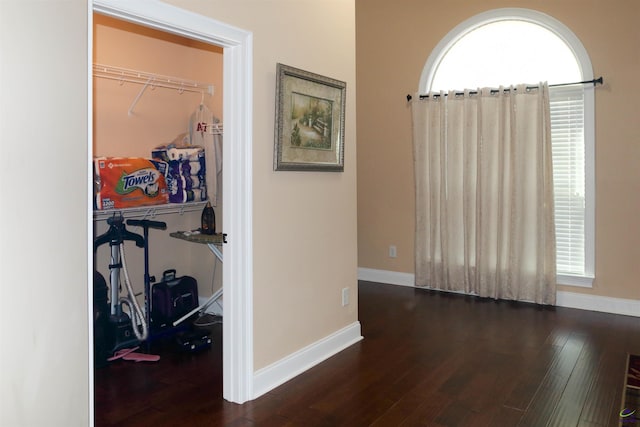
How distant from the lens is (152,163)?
381 centimetres

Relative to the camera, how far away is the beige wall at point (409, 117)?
14.8 ft

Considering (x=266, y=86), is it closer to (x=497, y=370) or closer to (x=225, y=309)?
(x=225, y=309)

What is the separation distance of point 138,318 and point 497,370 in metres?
2.38

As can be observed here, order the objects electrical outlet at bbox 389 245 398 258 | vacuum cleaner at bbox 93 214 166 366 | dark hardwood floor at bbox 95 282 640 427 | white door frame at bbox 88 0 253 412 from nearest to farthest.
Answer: dark hardwood floor at bbox 95 282 640 427
white door frame at bbox 88 0 253 412
vacuum cleaner at bbox 93 214 166 366
electrical outlet at bbox 389 245 398 258

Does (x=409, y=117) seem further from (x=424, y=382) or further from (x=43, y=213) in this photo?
(x=43, y=213)

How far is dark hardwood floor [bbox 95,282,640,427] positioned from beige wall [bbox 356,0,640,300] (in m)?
0.78

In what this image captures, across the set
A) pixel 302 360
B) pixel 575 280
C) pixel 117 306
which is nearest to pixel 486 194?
pixel 575 280

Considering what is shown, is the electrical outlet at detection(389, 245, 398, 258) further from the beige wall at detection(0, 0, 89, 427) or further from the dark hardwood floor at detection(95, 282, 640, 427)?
the beige wall at detection(0, 0, 89, 427)

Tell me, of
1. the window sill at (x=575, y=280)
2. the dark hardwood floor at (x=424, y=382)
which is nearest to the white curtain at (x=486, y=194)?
the window sill at (x=575, y=280)

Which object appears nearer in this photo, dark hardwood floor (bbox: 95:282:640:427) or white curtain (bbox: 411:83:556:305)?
dark hardwood floor (bbox: 95:282:640:427)

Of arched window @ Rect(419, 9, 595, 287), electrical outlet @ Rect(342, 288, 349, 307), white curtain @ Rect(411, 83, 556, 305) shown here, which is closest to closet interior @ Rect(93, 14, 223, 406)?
electrical outlet @ Rect(342, 288, 349, 307)

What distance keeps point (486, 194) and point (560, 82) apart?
118 cm

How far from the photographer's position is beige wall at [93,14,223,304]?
3982mm

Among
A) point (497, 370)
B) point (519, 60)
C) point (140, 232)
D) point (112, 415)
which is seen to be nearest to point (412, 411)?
point (497, 370)
